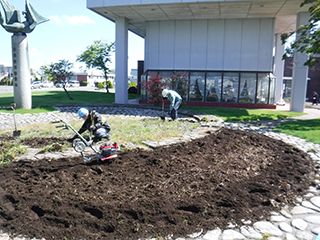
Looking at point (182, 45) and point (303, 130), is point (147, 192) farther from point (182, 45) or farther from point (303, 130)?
point (182, 45)

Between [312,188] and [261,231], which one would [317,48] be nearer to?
[312,188]

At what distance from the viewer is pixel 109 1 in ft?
55.5

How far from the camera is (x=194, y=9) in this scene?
1741cm

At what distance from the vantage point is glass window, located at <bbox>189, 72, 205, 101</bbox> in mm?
20234

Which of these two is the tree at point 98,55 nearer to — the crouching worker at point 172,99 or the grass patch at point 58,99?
the grass patch at point 58,99

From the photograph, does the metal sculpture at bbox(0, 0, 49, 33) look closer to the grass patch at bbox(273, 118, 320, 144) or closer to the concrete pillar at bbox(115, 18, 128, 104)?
the concrete pillar at bbox(115, 18, 128, 104)

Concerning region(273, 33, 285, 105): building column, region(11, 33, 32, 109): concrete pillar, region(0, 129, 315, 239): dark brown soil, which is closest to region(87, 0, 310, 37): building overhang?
region(11, 33, 32, 109): concrete pillar

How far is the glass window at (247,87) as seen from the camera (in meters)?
19.6

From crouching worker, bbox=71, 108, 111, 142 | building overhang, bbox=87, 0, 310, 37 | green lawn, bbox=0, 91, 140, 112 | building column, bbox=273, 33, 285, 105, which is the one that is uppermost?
building overhang, bbox=87, 0, 310, 37

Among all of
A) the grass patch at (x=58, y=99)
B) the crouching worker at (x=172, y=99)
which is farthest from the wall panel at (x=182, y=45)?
the crouching worker at (x=172, y=99)

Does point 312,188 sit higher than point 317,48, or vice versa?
point 317,48

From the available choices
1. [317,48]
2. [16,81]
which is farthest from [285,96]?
[16,81]

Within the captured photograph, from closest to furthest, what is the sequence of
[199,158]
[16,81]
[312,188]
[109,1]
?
[312,188] < [199,158] < [16,81] < [109,1]

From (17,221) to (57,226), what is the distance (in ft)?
1.86
